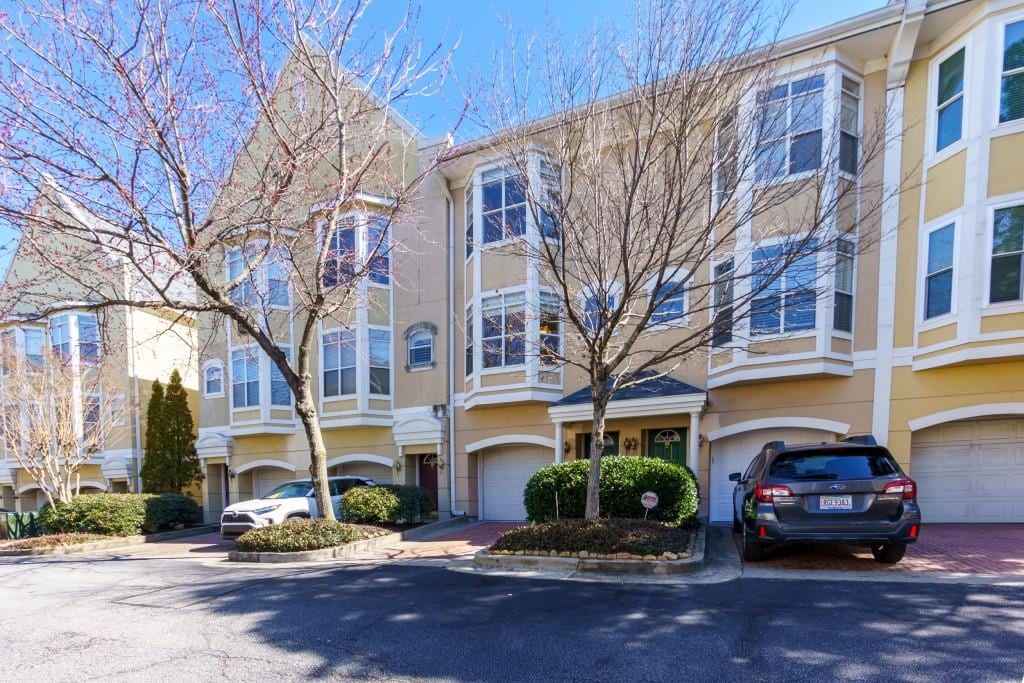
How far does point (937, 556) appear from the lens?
7.24 m

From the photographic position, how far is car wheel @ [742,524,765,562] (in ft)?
22.9

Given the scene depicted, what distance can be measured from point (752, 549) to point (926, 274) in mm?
6670

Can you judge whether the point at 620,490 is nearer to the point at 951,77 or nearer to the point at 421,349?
the point at 421,349

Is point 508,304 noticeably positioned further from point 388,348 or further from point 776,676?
point 776,676

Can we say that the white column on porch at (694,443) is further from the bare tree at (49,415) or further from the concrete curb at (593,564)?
the bare tree at (49,415)

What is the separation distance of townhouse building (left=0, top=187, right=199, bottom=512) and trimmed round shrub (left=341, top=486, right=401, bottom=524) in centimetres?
418

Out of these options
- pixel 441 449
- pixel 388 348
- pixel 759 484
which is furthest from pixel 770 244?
pixel 388 348

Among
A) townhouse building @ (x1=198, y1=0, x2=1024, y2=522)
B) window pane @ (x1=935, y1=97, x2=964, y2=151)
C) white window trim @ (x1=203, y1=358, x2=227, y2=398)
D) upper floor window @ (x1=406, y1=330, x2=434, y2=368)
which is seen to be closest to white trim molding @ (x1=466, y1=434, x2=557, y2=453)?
townhouse building @ (x1=198, y1=0, x2=1024, y2=522)

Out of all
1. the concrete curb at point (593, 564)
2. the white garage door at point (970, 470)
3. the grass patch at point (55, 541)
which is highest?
the white garage door at point (970, 470)

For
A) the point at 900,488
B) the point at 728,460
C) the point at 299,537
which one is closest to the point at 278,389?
the point at 299,537

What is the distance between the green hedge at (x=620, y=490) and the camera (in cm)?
936

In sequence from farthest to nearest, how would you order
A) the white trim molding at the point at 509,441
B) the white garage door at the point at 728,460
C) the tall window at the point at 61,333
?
the tall window at the point at 61,333
the white trim molding at the point at 509,441
the white garage door at the point at 728,460

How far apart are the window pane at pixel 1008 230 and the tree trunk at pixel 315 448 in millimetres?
11930

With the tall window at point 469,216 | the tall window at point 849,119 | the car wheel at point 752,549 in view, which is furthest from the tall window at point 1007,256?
the tall window at point 469,216
